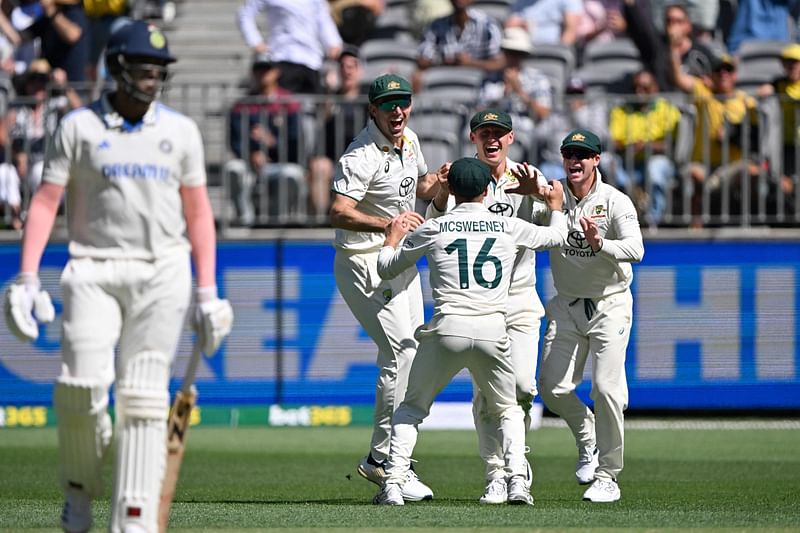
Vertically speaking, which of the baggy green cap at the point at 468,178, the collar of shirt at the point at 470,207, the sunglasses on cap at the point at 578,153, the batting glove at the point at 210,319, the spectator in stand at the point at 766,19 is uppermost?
the spectator in stand at the point at 766,19

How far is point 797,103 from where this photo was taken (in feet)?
49.3

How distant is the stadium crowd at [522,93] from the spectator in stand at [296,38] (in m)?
0.02

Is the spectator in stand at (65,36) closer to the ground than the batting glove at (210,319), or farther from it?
farther from it

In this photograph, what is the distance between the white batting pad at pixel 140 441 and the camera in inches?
240

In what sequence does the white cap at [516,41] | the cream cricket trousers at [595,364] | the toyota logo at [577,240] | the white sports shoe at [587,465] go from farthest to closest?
the white cap at [516,41]
the white sports shoe at [587,465]
the toyota logo at [577,240]
the cream cricket trousers at [595,364]

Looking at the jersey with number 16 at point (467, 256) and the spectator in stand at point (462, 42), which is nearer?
the jersey with number 16 at point (467, 256)

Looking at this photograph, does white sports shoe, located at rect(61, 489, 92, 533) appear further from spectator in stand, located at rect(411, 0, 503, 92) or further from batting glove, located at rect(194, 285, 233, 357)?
spectator in stand, located at rect(411, 0, 503, 92)

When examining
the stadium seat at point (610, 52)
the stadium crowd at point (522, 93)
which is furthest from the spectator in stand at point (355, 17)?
the stadium seat at point (610, 52)

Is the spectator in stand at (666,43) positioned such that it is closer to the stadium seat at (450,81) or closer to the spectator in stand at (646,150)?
the spectator in stand at (646,150)

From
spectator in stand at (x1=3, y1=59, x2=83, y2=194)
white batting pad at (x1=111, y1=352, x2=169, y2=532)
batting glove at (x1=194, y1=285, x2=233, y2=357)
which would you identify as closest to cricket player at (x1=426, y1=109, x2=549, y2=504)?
batting glove at (x1=194, y1=285, x2=233, y2=357)

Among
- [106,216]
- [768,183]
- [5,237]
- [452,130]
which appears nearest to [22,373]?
[5,237]

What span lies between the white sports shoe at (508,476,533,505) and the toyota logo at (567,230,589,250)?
1.57m

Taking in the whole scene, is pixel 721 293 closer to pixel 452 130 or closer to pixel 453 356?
pixel 452 130

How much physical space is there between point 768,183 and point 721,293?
1.27m
